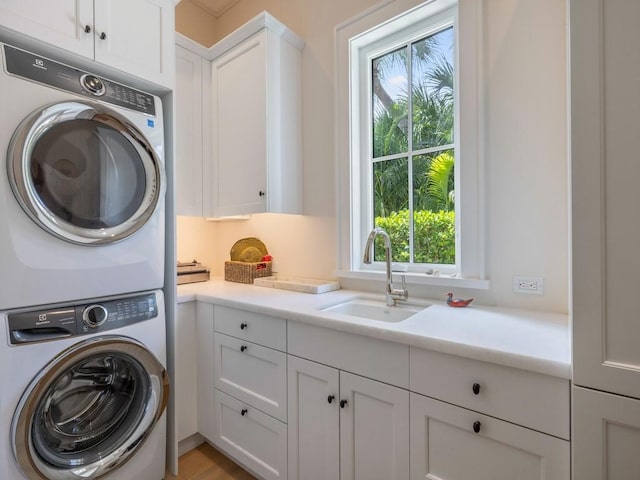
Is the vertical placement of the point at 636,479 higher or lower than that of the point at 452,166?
lower

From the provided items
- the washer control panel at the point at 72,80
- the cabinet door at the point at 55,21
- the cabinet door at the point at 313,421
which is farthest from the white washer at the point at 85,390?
the cabinet door at the point at 55,21

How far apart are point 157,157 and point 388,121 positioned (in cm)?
126

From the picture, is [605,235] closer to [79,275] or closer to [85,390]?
[79,275]

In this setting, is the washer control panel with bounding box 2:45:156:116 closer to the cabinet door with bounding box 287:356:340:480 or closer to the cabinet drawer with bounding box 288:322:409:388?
the cabinet drawer with bounding box 288:322:409:388

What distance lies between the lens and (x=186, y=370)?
5.74ft

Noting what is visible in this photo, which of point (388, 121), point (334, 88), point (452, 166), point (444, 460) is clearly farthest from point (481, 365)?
point (334, 88)

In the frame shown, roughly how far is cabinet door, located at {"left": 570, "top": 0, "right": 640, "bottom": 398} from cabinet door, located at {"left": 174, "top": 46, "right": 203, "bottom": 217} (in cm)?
199

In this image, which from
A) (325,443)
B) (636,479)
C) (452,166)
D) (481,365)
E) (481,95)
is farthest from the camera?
(452,166)

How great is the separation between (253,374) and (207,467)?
65 centimetres

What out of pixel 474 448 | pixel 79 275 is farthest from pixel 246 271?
pixel 474 448

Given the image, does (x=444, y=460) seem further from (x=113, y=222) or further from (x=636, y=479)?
(x=113, y=222)

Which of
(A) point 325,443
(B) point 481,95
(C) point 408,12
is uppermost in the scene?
(C) point 408,12

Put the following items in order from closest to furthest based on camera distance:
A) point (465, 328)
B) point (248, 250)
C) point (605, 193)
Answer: point (605, 193), point (465, 328), point (248, 250)

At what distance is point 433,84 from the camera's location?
1695 millimetres
